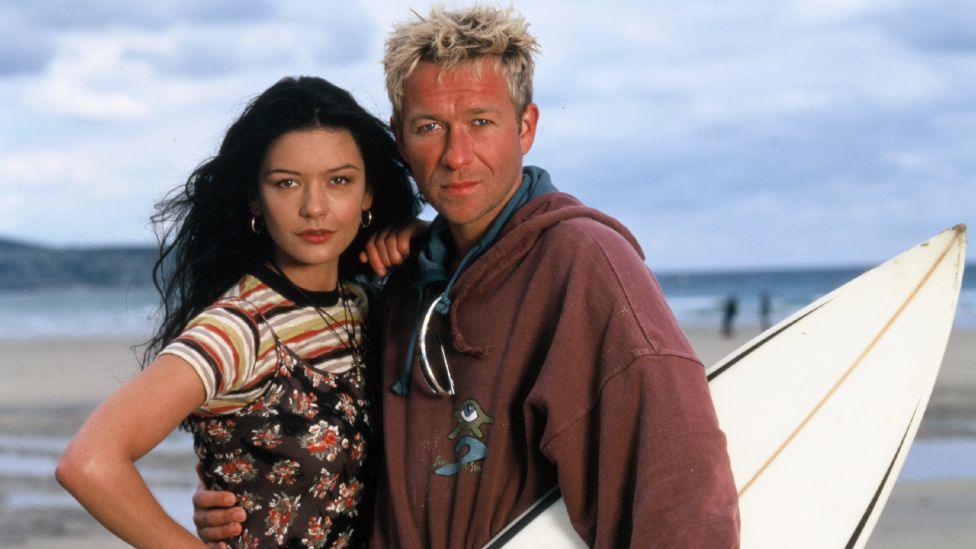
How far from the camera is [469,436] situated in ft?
6.72

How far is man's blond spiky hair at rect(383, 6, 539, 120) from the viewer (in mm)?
2145

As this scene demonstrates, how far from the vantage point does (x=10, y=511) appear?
20.4 feet

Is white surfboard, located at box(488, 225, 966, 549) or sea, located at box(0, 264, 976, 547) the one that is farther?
sea, located at box(0, 264, 976, 547)

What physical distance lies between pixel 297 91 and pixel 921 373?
1.75 metres

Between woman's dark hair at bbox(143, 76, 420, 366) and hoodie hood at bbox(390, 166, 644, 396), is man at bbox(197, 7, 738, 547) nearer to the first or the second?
hoodie hood at bbox(390, 166, 644, 396)

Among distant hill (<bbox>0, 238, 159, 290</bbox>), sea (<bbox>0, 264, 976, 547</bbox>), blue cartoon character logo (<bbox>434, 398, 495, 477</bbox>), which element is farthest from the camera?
distant hill (<bbox>0, 238, 159, 290</bbox>)

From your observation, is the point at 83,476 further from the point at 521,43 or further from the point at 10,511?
the point at 10,511

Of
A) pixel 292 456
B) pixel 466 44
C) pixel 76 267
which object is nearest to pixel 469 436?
pixel 292 456

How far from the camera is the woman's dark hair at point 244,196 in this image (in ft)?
8.07

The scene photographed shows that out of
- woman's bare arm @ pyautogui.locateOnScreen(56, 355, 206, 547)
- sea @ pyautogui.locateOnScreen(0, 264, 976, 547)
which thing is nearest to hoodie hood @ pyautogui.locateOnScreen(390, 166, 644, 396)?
woman's bare arm @ pyautogui.locateOnScreen(56, 355, 206, 547)

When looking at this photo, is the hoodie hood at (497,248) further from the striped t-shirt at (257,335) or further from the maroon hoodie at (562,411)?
the striped t-shirt at (257,335)

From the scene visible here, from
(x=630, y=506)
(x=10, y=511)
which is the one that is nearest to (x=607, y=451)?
(x=630, y=506)

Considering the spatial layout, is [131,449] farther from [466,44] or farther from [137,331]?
[137,331]

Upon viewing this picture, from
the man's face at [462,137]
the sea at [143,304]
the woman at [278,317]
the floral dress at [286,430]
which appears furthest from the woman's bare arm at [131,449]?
the sea at [143,304]
